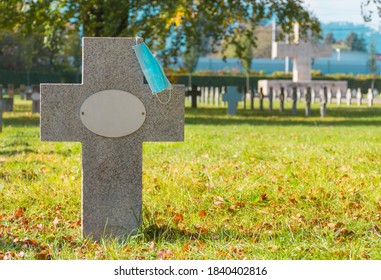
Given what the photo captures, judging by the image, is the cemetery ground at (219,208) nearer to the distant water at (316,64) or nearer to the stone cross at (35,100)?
the stone cross at (35,100)

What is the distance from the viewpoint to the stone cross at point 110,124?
5.84 metres

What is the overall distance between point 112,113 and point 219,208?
5.17 ft

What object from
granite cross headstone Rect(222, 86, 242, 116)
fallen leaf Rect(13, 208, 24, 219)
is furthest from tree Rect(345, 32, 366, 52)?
fallen leaf Rect(13, 208, 24, 219)

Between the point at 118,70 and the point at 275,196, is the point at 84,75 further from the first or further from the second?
the point at 275,196

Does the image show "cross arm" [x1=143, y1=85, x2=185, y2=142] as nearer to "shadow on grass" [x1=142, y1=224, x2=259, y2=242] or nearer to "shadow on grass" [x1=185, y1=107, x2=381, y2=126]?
"shadow on grass" [x1=142, y1=224, x2=259, y2=242]

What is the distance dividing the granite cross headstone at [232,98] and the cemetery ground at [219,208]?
14.9 meters

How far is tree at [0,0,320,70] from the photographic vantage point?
2373 cm

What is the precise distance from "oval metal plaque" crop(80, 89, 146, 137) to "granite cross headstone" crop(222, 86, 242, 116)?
20.3 m

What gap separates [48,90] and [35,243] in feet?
3.50

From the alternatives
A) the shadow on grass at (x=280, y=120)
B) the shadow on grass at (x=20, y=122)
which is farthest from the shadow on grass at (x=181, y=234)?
the shadow on grass at (x=280, y=120)

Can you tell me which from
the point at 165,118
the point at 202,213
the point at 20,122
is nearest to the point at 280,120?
the point at 20,122

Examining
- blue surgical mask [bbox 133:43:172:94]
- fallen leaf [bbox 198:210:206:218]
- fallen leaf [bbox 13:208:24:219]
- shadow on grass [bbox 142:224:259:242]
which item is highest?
blue surgical mask [bbox 133:43:172:94]

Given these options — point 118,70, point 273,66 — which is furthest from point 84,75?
point 273,66

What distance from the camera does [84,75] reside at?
19.2 ft
